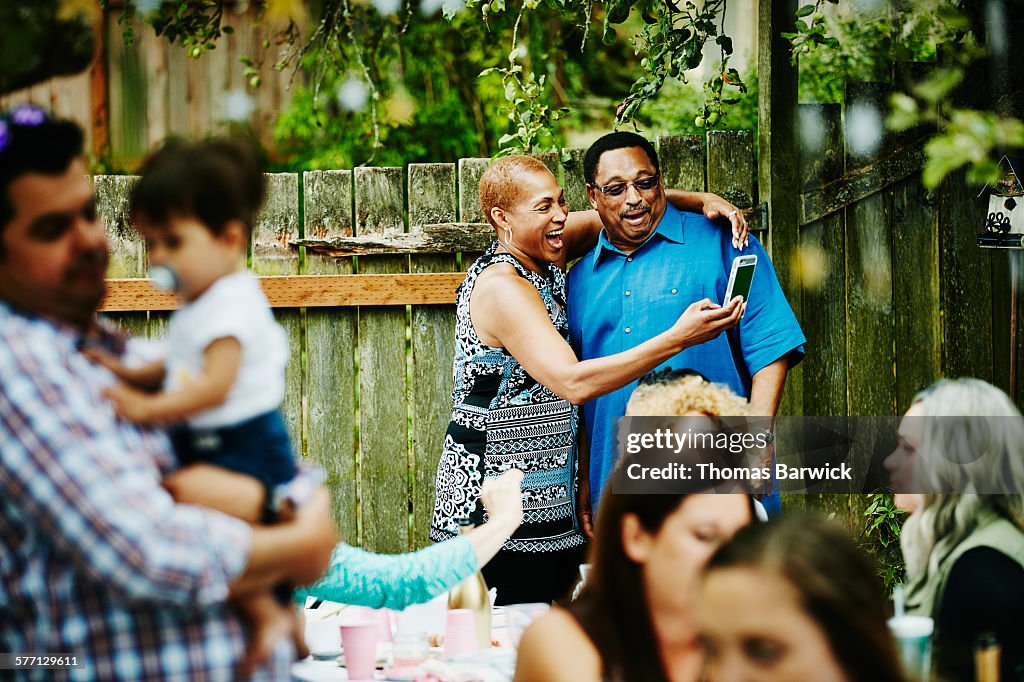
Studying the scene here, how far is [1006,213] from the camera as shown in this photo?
2988 millimetres

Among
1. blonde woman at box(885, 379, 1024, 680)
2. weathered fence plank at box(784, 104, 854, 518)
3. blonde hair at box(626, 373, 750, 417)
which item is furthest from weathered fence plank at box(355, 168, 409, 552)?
blonde woman at box(885, 379, 1024, 680)

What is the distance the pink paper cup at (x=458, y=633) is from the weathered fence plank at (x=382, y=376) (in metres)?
1.54

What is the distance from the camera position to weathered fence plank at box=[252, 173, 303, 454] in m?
3.57

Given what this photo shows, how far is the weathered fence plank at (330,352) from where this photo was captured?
357cm

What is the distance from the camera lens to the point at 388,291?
356 centimetres

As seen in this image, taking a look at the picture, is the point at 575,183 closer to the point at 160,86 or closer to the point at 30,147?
the point at 30,147

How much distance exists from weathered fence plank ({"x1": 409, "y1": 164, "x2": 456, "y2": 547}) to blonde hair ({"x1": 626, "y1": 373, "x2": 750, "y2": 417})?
1.73m

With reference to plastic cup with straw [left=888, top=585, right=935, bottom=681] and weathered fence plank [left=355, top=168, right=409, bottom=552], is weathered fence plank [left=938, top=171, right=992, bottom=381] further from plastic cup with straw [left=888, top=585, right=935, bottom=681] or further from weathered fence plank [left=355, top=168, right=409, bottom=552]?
plastic cup with straw [left=888, top=585, right=935, bottom=681]

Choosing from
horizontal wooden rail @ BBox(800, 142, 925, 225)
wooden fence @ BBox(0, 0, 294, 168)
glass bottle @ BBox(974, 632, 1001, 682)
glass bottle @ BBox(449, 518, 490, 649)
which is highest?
wooden fence @ BBox(0, 0, 294, 168)

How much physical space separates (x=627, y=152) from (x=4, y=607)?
195 centimetres

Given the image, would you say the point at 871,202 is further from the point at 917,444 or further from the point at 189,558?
the point at 189,558

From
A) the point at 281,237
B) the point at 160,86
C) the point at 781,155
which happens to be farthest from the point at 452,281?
the point at 160,86

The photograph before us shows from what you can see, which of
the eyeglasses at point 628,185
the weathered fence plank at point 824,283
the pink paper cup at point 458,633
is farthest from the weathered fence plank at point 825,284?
the pink paper cup at point 458,633

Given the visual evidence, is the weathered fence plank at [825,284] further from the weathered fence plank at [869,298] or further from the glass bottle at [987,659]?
the glass bottle at [987,659]
